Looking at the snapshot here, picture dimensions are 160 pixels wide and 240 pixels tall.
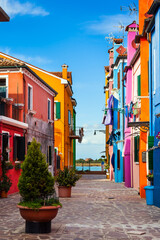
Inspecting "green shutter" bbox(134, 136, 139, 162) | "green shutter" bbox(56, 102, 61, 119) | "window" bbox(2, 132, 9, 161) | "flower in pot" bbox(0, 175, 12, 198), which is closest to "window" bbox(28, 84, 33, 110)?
"window" bbox(2, 132, 9, 161)

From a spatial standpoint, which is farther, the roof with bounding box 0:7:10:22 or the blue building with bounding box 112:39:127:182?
the blue building with bounding box 112:39:127:182

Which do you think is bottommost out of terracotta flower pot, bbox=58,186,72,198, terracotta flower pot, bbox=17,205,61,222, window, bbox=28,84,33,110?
terracotta flower pot, bbox=58,186,72,198

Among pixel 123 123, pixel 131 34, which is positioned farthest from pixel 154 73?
pixel 123 123

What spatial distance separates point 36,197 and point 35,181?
12.7 inches

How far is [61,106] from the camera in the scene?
35094 mm

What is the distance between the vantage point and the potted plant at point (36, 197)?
8.24 meters

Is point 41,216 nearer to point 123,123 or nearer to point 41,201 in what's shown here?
point 41,201

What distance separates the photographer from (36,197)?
27.7ft

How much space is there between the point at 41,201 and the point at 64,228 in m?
1.21

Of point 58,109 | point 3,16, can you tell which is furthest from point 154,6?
point 58,109

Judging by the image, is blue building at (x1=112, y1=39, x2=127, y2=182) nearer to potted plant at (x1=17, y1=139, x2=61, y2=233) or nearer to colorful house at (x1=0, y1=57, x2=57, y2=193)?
colorful house at (x1=0, y1=57, x2=57, y2=193)

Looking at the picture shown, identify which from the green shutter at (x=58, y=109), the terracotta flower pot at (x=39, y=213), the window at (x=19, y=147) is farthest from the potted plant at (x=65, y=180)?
the green shutter at (x=58, y=109)

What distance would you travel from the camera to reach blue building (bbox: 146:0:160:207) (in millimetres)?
13055

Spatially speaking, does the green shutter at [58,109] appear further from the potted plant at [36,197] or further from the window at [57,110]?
the potted plant at [36,197]
